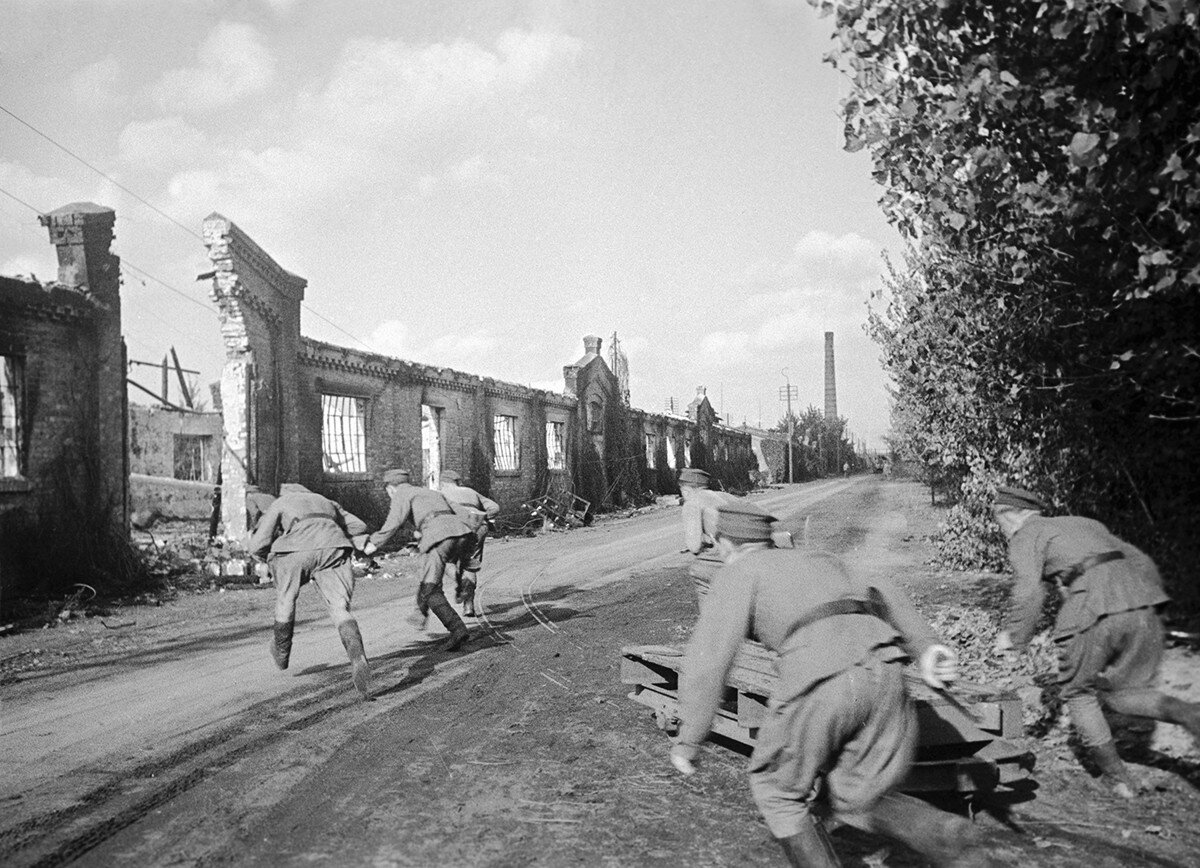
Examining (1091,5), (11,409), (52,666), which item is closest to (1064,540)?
(1091,5)

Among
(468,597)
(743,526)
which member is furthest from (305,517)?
(743,526)

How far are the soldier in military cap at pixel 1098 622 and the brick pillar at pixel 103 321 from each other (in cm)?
1187

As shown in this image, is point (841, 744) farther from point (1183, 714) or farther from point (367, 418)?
point (367, 418)

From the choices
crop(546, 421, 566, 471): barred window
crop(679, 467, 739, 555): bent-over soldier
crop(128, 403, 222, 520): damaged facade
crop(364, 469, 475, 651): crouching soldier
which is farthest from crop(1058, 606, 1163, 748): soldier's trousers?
crop(546, 421, 566, 471): barred window

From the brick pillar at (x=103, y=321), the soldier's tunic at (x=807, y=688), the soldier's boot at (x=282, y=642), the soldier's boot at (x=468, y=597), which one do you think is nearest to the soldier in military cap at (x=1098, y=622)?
the soldier's tunic at (x=807, y=688)

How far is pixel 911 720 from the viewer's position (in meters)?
2.79

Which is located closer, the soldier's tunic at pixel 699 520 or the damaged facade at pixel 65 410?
the soldier's tunic at pixel 699 520

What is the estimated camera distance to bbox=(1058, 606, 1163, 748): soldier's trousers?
392cm

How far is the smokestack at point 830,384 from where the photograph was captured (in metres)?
86.4

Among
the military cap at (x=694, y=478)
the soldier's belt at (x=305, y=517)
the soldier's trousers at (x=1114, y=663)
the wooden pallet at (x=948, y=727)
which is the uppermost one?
the military cap at (x=694, y=478)

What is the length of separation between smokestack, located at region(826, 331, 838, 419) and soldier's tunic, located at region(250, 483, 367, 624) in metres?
83.5

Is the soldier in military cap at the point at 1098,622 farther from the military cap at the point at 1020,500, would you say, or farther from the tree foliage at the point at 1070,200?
the tree foliage at the point at 1070,200

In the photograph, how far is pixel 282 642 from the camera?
21.2 feet

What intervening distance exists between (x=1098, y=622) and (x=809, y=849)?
2195mm
